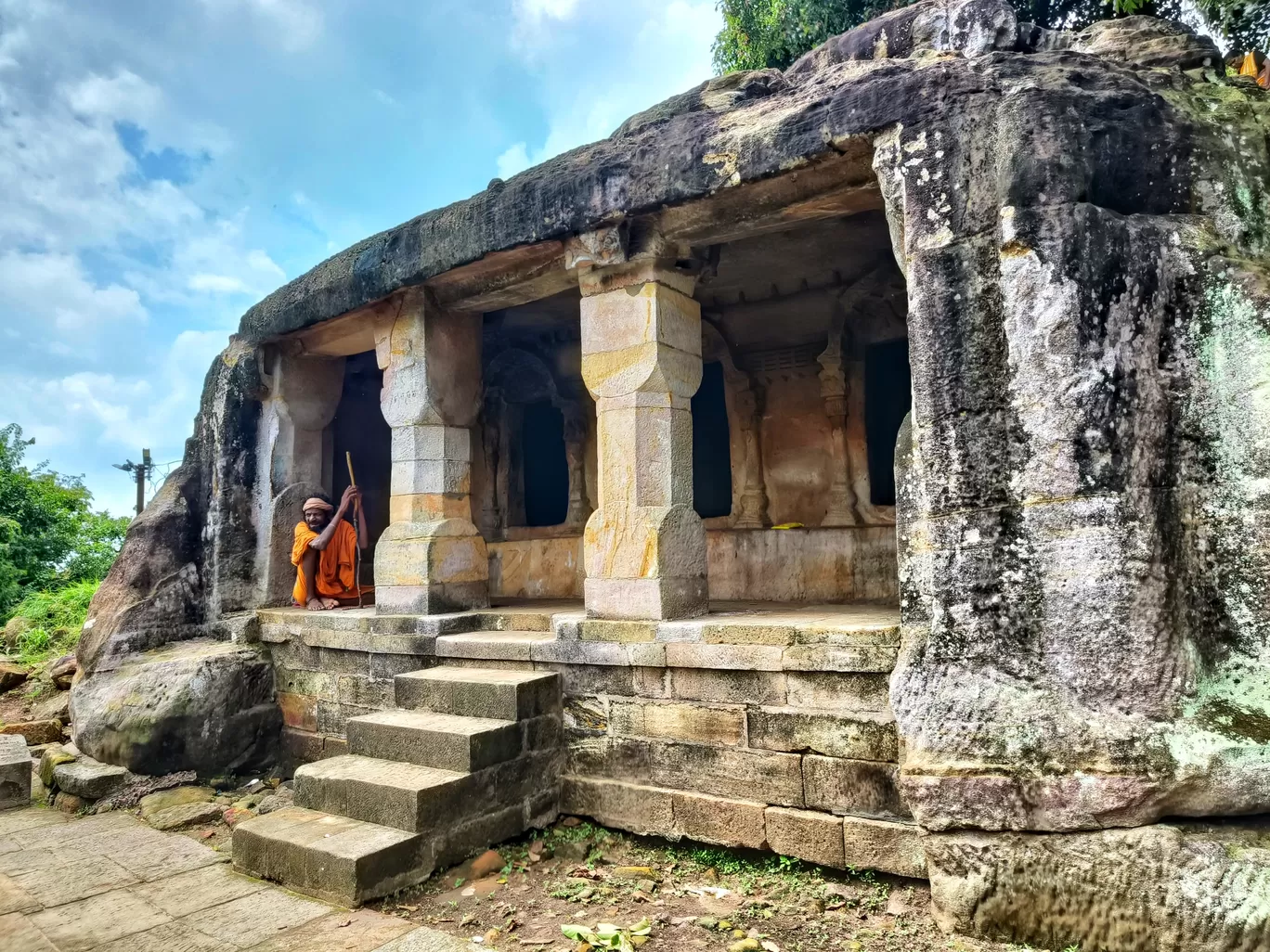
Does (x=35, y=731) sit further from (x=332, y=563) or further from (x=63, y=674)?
(x=332, y=563)

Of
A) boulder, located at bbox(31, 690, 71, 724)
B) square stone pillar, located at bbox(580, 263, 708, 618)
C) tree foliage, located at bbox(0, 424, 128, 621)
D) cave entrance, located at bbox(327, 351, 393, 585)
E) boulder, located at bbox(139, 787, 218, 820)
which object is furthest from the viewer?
tree foliage, located at bbox(0, 424, 128, 621)

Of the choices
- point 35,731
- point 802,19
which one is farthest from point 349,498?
point 802,19

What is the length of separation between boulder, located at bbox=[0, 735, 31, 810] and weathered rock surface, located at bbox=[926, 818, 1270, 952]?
18.1 feet

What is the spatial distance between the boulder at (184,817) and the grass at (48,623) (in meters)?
5.65

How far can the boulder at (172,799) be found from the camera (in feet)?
16.4

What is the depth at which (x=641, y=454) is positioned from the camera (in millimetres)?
4500

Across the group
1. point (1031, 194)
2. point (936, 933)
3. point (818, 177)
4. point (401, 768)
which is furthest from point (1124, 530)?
point (401, 768)

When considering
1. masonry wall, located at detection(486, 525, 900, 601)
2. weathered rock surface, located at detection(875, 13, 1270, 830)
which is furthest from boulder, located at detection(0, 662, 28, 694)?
weathered rock surface, located at detection(875, 13, 1270, 830)

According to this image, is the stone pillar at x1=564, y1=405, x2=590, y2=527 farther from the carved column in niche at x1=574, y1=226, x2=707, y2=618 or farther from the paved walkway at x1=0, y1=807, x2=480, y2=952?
the paved walkway at x1=0, y1=807, x2=480, y2=952

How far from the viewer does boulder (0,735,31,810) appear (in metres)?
5.27

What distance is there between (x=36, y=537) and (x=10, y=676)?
699cm

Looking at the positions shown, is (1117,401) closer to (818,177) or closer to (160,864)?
(818,177)

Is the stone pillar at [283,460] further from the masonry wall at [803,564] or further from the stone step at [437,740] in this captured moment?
the stone step at [437,740]

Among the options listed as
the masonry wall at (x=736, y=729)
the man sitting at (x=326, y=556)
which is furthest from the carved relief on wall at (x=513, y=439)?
the masonry wall at (x=736, y=729)
